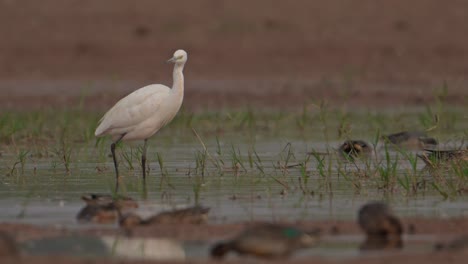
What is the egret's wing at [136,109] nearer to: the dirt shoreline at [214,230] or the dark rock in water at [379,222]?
the dirt shoreline at [214,230]

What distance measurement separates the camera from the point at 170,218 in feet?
24.0

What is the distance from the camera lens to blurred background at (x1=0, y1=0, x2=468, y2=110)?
734 inches

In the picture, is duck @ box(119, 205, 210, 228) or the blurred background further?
the blurred background

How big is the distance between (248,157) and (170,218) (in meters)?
3.58

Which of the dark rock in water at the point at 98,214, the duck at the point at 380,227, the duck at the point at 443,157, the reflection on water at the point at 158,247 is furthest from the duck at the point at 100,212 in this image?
Result: the duck at the point at 443,157

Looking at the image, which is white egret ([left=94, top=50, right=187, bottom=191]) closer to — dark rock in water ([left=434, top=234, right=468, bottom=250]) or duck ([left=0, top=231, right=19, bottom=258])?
duck ([left=0, top=231, right=19, bottom=258])

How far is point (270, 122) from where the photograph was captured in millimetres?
A: 14969

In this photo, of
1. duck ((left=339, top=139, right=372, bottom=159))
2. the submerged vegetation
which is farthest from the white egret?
duck ((left=339, top=139, right=372, bottom=159))

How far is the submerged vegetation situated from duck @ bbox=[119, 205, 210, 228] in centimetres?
80

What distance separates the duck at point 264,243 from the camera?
6.13 metres

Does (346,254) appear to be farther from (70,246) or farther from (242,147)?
(242,147)

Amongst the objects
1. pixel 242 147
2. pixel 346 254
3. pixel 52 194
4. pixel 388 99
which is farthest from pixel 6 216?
pixel 388 99

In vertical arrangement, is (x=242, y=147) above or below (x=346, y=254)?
above

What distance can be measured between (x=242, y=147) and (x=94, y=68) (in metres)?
9.19
